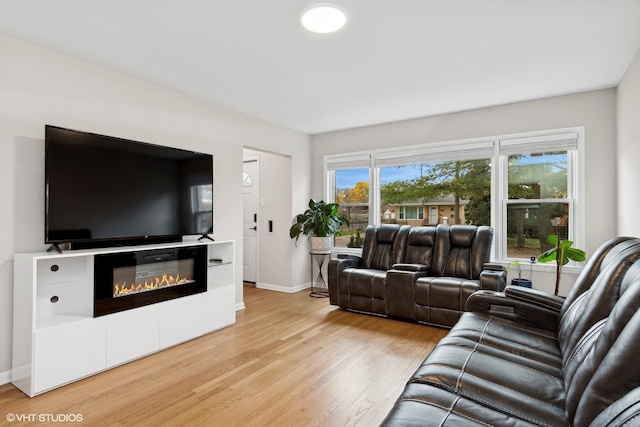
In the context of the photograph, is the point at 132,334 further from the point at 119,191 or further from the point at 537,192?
the point at 537,192

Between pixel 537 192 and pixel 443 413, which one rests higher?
pixel 537 192

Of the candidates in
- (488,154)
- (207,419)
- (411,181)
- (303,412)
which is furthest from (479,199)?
(207,419)

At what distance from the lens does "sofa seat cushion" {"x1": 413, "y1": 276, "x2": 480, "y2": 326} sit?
3.42 m

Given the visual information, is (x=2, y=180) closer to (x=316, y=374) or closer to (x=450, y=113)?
(x=316, y=374)

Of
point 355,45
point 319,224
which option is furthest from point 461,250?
point 355,45

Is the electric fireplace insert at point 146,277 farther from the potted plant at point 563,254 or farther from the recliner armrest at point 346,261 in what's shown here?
the potted plant at point 563,254

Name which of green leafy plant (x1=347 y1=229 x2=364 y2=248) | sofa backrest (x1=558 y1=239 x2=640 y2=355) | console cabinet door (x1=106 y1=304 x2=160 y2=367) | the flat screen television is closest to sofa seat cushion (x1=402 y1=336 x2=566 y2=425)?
sofa backrest (x1=558 y1=239 x2=640 y2=355)

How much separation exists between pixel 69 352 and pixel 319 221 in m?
3.26

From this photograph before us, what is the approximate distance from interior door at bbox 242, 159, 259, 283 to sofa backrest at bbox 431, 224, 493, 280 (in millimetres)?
2971

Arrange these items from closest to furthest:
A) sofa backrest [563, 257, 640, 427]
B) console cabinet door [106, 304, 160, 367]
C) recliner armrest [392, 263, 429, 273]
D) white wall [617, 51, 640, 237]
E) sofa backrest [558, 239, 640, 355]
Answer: sofa backrest [563, 257, 640, 427] < sofa backrest [558, 239, 640, 355] < console cabinet door [106, 304, 160, 367] < white wall [617, 51, 640, 237] < recliner armrest [392, 263, 429, 273]

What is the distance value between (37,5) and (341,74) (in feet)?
7.33

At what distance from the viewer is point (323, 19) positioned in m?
2.27

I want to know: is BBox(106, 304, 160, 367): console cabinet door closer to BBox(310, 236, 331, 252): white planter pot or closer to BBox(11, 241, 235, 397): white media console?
BBox(11, 241, 235, 397): white media console

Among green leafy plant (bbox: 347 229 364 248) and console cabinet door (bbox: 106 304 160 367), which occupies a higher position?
green leafy plant (bbox: 347 229 364 248)
